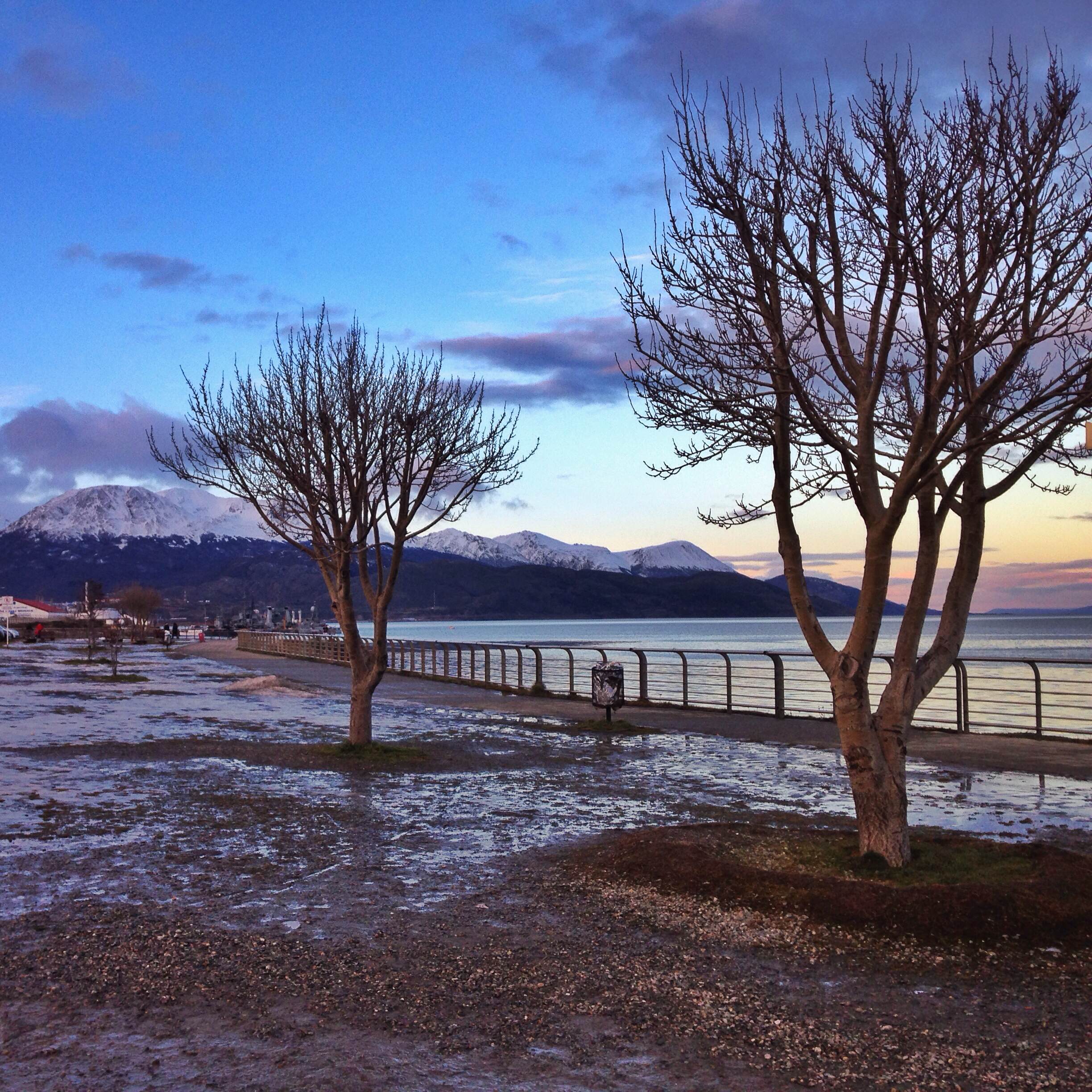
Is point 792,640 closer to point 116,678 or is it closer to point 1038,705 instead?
point 116,678

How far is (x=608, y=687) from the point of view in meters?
18.2

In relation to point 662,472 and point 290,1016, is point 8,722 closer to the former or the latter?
point 662,472

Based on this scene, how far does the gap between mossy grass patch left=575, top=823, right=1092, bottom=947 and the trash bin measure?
31.5 ft

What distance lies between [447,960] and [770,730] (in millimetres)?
13061

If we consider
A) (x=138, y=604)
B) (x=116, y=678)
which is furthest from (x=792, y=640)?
(x=116, y=678)

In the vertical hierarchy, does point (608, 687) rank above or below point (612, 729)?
above

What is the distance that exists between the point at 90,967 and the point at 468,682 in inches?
1015

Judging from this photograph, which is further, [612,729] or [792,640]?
[792,640]

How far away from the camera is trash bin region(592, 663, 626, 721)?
18.2m

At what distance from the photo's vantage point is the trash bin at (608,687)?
18.2 meters

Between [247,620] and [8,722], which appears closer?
[8,722]

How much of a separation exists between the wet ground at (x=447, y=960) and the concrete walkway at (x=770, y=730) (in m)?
2.06

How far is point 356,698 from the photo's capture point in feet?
48.1

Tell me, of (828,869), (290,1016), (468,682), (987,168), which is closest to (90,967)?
(290,1016)
